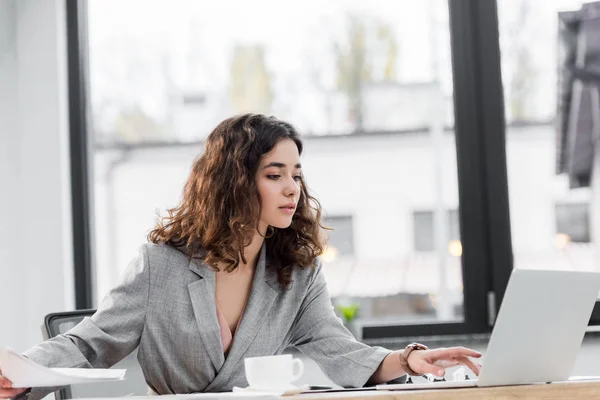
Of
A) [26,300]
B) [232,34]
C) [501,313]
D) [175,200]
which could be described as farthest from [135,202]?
[501,313]

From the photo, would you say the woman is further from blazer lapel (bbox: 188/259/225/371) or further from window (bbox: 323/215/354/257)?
window (bbox: 323/215/354/257)

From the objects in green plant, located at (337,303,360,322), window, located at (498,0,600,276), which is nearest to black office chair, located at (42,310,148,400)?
green plant, located at (337,303,360,322)

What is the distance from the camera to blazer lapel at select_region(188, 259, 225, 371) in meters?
1.95

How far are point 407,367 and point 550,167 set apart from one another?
161 cm

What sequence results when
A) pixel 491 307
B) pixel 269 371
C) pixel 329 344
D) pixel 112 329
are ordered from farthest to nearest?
pixel 491 307 < pixel 329 344 < pixel 112 329 < pixel 269 371

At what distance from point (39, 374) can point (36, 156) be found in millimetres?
1906

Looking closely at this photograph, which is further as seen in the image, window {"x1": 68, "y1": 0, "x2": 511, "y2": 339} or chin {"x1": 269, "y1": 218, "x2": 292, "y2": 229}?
window {"x1": 68, "y1": 0, "x2": 511, "y2": 339}

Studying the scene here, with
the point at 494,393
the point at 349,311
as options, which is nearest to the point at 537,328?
the point at 494,393

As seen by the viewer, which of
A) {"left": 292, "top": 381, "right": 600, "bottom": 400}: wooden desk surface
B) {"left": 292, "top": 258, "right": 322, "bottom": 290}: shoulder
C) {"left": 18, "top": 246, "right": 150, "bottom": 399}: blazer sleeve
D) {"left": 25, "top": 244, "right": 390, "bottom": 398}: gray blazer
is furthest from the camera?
{"left": 292, "top": 258, "right": 322, "bottom": 290}: shoulder

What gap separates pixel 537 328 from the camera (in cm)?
142

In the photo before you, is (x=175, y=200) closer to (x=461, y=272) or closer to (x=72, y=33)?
(x=72, y=33)

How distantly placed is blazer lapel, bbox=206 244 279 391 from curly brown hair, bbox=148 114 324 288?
0.12 ft

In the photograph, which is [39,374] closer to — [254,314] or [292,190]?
[254,314]

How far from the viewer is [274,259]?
7.14 ft
